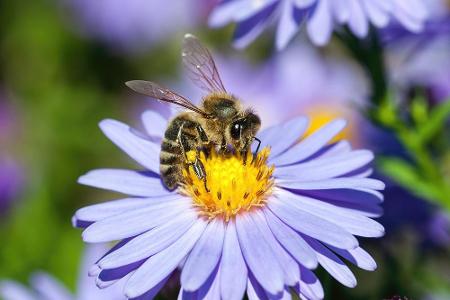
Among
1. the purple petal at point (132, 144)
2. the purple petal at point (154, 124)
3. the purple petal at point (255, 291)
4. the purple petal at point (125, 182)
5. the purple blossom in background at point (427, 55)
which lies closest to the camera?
the purple petal at point (255, 291)

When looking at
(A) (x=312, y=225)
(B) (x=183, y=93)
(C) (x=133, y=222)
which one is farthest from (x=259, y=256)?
(B) (x=183, y=93)

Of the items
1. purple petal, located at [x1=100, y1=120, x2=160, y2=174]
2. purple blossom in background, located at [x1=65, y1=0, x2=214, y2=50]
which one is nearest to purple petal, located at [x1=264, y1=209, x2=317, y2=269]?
purple petal, located at [x1=100, y1=120, x2=160, y2=174]

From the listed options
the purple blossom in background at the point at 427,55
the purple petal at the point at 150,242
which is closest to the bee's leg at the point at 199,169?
the purple petal at the point at 150,242

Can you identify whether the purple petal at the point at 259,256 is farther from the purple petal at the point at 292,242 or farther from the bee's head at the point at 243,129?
the bee's head at the point at 243,129

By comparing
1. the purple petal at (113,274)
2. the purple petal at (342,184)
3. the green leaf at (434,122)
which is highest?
the purple petal at (113,274)

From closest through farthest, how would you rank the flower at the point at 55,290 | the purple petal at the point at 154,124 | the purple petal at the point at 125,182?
1. the purple petal at the point at 125,182
2. the purple petal at the point at 154,124
3. the flower at the point at 55,290

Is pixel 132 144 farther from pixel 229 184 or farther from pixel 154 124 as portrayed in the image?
pixel 229 184
